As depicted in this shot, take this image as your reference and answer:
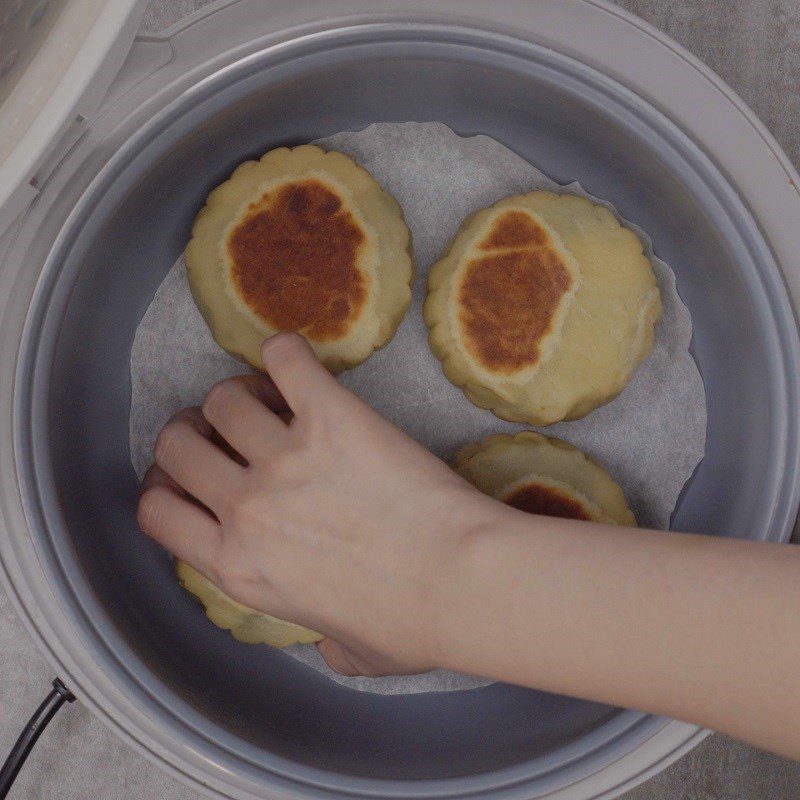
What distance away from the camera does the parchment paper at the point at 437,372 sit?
69cm

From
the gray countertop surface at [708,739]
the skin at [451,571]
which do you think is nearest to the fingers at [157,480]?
the skin at [451,571]

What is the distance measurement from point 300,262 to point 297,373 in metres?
0.16

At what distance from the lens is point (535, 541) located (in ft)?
1.45

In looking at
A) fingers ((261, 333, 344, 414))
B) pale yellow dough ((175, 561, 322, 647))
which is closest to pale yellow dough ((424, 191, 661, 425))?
fingers ((261, 333, 344, 414))

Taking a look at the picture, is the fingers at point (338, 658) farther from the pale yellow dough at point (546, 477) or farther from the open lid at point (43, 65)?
the open lid at point (43, 65)

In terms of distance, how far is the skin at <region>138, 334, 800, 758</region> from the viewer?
395 millimetres

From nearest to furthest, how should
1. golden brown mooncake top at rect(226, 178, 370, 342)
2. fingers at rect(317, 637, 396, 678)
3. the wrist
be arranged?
the wrist
fingers at rect(317, 637, 396, 678)
golden brown mooncake top at rect(226, 178, 370, 342)

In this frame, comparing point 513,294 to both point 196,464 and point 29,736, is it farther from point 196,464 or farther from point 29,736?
point 29,736

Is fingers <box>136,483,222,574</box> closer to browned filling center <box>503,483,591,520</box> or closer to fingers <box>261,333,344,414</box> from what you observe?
fingers <box>261,333,344,414</box>

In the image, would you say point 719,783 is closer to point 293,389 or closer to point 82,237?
point 293,389

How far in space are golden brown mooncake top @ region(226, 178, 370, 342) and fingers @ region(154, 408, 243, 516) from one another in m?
0.13

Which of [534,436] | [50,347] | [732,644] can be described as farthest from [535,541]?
[50,347]

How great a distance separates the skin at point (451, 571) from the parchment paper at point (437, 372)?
0.11m

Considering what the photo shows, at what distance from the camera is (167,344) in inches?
27.6
